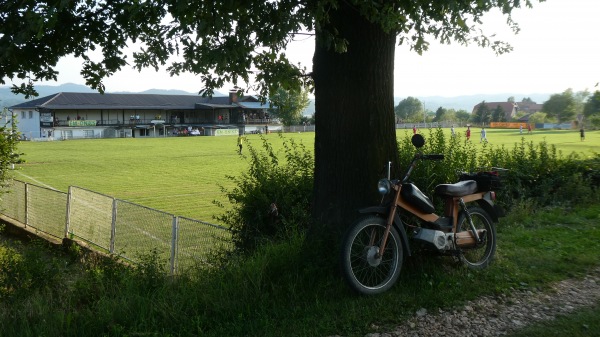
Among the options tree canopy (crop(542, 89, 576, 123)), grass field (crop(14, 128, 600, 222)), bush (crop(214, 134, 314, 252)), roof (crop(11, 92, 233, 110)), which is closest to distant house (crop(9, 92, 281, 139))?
roof (crop(11, 92, 233, 110))

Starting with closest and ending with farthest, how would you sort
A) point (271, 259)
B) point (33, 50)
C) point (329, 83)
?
1. point (271, 259)
2. point (329, 83)
3. point (33, 50)

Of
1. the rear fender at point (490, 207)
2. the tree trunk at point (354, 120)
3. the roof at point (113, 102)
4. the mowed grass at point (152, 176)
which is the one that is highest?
the roof at point (113, 102)

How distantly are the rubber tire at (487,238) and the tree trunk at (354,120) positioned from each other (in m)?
1.04

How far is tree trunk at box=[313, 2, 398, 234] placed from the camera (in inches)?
228

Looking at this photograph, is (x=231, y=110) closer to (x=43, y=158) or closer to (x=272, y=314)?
(x=43, y=158)

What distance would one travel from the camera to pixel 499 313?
462cm

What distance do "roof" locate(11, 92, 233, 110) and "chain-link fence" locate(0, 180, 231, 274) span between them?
79.2 m

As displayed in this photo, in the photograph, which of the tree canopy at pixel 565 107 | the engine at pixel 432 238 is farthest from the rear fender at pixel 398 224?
the tree canopy at pixel 565 107

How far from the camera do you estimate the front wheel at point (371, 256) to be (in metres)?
4.81

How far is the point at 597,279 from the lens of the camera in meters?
5.52

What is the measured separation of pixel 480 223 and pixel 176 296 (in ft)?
11.0

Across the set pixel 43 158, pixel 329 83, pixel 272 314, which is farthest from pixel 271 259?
pixel 43 158

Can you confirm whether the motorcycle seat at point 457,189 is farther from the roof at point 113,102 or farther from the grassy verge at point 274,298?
the roof at point 113,102

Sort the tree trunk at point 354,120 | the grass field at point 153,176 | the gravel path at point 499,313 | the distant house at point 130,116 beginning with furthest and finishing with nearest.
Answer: the distant house at point 130,116
the grass field at point 153,176
the tree trunk at point 354,120
the gravel path at point 499,313
